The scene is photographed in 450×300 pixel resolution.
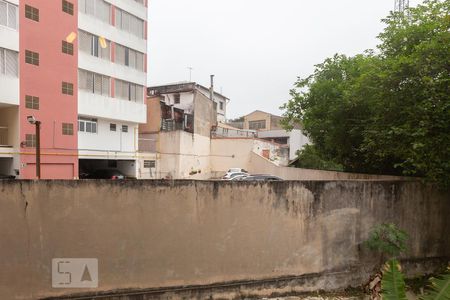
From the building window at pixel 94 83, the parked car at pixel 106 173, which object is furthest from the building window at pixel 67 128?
the parked car at pixel 106 173

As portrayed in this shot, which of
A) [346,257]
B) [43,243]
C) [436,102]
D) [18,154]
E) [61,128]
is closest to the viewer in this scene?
[43,243]

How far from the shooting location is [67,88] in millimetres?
17844

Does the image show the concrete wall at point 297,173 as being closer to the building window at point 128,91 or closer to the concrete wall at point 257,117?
the building window at point 128,91

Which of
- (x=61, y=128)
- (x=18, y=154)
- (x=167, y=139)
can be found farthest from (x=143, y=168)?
(x=18, y=154)

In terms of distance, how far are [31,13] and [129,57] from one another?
688 centimetres

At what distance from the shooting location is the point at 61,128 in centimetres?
1769

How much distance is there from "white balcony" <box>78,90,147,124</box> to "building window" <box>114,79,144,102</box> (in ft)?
1.16

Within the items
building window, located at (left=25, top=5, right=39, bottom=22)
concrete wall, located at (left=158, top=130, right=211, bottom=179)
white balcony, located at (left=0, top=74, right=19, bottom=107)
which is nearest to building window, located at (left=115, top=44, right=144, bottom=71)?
building window, located at (left=25, top=5, right=39, bottom=22)

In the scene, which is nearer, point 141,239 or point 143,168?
point 141,239

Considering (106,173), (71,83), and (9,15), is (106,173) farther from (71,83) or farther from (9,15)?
(9,15)

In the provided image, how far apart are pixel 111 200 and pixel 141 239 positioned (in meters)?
0.96

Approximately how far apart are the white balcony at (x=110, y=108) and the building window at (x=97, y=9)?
505 centimetres

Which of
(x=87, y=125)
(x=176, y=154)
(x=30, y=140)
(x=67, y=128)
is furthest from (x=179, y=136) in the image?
(x=30, y=140)

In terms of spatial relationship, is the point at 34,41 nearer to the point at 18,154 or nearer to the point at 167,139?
the point at 18,154
